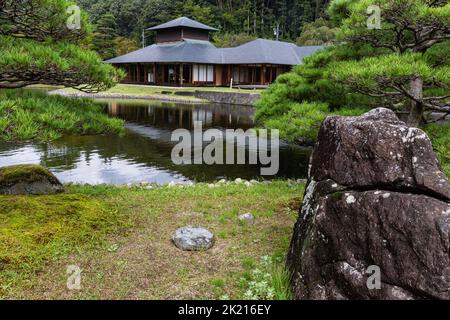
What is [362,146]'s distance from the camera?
2994 millimetres

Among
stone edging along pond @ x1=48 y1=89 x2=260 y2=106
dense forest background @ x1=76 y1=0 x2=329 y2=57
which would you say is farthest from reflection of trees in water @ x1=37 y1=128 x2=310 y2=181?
dense forest background @ x1=76 y1=0 x2=329 y2=57

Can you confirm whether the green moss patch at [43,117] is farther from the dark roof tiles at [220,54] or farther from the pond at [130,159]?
the dark roof tiles at [220,54]

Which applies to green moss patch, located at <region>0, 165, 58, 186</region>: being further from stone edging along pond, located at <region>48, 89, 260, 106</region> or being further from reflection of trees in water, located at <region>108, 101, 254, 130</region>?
stone edging along pond, located at <region>48, 89, 260, 106</region>

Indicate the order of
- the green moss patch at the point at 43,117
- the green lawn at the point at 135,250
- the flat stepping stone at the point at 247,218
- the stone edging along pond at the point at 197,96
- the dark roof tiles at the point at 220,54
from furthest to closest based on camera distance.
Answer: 1. the dark roof tiles at the point at 220,54
2. the stone edging along pond at the point at 197,96
3. the flat stepping stone at the point at 247,218
4. the green moss patch at the point at 43,117
5. the green lawn at the point at 135,250

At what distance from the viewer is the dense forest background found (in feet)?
175

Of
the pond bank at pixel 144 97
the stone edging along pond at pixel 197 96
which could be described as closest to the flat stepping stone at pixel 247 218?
the stone edging along pond at pixel 197 96

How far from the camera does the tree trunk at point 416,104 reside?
16.9ft

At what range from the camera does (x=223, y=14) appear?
188ft

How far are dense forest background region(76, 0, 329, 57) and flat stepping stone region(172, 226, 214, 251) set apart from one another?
48.0 metres

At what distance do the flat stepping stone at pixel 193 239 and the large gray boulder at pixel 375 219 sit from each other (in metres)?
1.19

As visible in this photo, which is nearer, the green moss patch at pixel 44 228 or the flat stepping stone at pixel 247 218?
the green moss patch at pixel 44 228
